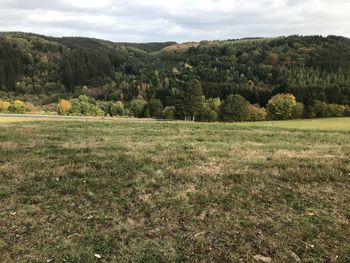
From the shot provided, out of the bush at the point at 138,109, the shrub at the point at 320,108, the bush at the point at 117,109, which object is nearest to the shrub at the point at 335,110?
the shrub at the point at 320,108

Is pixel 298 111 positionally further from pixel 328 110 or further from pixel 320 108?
pixel 328 110

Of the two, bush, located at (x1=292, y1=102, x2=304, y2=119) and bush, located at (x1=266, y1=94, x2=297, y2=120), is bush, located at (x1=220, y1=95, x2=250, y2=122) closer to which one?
bush, located at (x1=266, y1=94, x2=297, y2=120)

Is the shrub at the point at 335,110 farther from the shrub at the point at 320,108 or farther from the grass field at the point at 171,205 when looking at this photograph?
the grass field at the point at 171,205

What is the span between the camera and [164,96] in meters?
146

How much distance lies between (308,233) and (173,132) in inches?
613

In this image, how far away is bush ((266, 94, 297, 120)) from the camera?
89.1 m

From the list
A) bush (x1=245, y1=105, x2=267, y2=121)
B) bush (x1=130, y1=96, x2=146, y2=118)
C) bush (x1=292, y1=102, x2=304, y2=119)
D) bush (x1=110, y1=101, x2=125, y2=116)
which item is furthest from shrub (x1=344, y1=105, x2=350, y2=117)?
bush (x1=110, y1=101, x2=125, y2=116)

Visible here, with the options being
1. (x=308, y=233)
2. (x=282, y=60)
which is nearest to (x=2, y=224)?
Result: (x=308, y=233)

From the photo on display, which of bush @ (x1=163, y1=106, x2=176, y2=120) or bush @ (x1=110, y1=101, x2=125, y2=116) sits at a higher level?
bush @ (x1=163, y1=106, x2=176, y2=120)

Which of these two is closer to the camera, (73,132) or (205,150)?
(205,150)

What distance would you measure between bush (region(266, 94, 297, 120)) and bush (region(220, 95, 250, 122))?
20.1 ft

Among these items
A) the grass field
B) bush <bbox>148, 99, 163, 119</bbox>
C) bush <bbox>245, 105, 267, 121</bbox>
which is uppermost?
the grass field

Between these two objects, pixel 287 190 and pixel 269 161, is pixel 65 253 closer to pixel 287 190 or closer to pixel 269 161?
pixel 287 190

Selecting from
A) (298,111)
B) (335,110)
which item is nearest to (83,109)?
(298,111)
